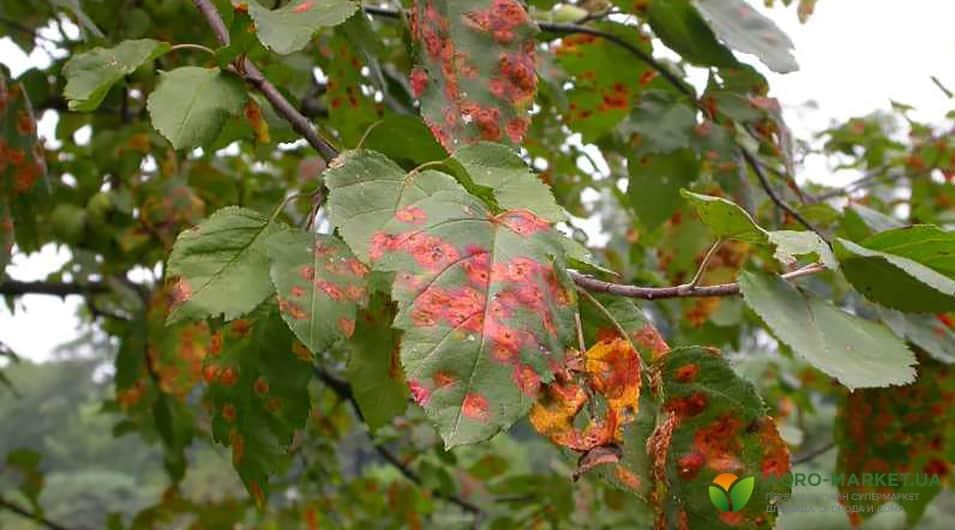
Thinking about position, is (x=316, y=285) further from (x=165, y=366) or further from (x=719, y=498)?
(x=165, y=366)

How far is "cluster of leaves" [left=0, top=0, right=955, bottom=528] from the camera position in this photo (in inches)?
23.6

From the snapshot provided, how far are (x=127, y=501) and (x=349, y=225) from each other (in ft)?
53.3

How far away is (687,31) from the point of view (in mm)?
1248

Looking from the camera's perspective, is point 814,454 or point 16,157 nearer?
point 16,157

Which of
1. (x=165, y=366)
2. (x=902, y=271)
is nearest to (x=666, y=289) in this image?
(x=902, y=271)

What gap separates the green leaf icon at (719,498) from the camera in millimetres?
677

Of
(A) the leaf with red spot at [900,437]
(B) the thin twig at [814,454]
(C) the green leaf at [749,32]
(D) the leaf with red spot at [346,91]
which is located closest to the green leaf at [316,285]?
(D) the leaf with red spot at [346,91]

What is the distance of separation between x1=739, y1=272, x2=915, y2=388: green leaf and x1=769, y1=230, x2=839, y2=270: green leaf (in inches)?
2.0

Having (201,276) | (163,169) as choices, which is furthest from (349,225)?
(163,169)

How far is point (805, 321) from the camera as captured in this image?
73 centimetres

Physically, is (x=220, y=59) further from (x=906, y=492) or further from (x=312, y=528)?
(x=312, y=528)

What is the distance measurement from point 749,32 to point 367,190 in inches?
27.4

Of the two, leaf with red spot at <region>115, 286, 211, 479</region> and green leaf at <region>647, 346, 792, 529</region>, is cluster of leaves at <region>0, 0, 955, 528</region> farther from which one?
leaf with red spot at <region>115, 286, 211, 479</region>

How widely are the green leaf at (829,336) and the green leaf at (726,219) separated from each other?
0.04 metres
